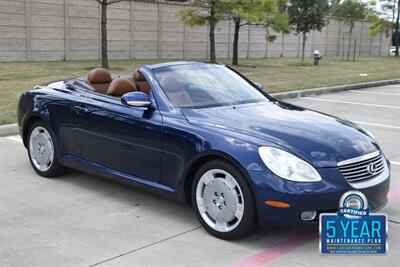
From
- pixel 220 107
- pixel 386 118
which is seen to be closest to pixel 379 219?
pixel 220 107

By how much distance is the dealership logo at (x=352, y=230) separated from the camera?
384 cm

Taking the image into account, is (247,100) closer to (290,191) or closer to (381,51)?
(290,191)

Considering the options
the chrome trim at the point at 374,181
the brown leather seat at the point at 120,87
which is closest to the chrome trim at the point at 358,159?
the chrome trim at the point at 374,181

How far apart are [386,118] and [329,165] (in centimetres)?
776

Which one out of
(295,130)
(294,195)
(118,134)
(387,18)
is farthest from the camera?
(387,18)

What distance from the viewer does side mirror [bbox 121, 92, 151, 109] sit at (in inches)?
187

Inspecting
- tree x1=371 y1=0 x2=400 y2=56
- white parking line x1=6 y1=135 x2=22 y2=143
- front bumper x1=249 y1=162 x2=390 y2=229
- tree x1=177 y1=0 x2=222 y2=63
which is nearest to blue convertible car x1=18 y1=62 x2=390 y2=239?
front bumper x1=249 y1=162 x2=390 y2=229

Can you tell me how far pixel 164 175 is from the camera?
4621mm

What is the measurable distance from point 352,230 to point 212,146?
48.3 inches

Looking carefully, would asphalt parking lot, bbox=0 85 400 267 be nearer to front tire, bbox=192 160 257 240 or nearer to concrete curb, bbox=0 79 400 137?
front tire, bbox=192 160 257 240

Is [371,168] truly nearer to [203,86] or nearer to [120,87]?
[203,86]

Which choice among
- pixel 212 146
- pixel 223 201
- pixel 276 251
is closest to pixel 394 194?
pixel 276 251

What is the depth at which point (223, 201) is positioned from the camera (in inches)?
165

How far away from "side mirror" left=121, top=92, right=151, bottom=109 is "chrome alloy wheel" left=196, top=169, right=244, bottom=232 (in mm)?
943
